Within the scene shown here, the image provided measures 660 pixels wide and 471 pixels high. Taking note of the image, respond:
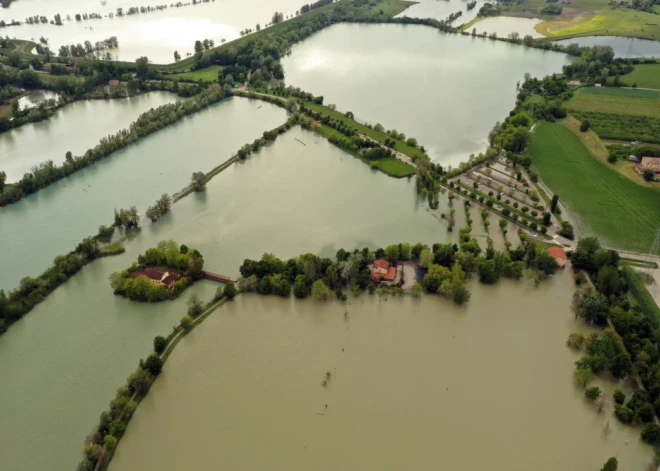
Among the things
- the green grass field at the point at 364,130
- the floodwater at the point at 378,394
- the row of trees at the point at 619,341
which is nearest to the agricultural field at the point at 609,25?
the green grass field at the point at 364,130

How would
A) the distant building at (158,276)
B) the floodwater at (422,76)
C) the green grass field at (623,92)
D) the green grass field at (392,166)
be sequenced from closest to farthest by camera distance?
the distant building at (158,276), the green grass field at (392,166), the floodwater at (422,76), the green grass field at (623,92)

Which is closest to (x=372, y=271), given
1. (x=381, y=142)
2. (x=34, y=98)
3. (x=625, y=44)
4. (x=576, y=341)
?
(x=576, y=341)

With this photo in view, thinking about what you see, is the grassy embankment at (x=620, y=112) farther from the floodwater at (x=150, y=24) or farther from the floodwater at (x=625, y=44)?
the floodwater at (x=150, y=24)

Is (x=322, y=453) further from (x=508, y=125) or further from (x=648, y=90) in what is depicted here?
(x=648, y=90)

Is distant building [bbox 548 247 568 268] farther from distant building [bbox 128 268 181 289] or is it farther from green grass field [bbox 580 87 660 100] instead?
green grass field [bbox 580 87 660 100]

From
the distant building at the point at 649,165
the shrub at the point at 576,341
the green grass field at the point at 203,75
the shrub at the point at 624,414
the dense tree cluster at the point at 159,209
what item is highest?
the green grass field at the point at 203,75

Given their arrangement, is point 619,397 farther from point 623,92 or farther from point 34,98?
point 34,98
